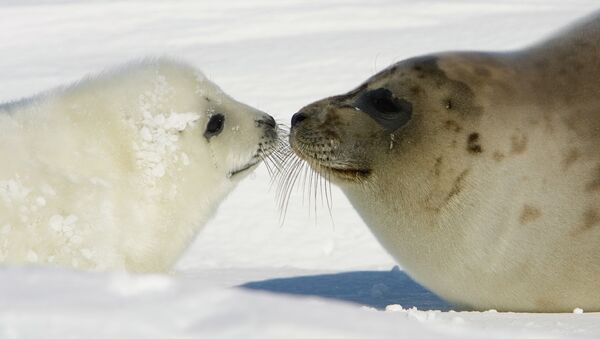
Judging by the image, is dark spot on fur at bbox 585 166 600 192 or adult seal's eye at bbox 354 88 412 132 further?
adult seal's eye at bbox 354 88 412 132

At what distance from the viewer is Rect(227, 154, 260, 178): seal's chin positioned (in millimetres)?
3908

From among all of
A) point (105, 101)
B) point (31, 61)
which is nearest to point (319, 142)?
point (105, 101)

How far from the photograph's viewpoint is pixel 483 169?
12.6ft

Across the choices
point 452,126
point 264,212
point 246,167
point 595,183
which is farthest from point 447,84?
point 264,212

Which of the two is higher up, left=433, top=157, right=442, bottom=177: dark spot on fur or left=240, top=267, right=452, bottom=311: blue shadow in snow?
left=433, top=157, right=442, bottom=177: dark spot on fur

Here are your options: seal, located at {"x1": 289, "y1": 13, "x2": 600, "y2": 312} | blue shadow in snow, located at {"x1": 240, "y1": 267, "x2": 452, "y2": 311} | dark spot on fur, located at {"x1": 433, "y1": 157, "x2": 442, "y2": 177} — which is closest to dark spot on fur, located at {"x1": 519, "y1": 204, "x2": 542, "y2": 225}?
seal, located at {"x1": 289, "y1": 13, "x2": 600, "y2": 312}

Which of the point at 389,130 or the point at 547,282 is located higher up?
the point at 389,130

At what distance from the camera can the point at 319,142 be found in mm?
4047

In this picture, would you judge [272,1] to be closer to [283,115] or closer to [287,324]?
[283,115]

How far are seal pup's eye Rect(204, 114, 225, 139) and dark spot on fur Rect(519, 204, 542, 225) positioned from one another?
3.30 feet

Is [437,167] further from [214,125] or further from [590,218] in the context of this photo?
[214,125]

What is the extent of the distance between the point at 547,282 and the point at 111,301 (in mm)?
2337

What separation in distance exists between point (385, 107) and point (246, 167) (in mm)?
515

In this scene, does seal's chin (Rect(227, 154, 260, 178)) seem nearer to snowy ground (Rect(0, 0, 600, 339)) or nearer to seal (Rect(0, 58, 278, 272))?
seal (Rect(0, 58, 278, 272))
